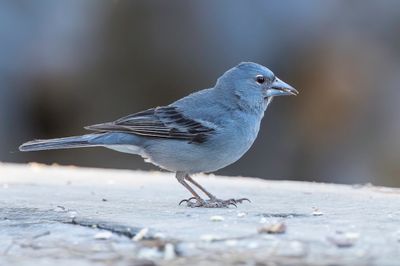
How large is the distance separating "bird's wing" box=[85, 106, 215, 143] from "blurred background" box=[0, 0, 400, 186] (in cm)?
451

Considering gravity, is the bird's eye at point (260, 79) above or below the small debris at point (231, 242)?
above

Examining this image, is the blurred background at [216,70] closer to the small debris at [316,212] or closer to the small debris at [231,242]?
the small debris at [316,212]

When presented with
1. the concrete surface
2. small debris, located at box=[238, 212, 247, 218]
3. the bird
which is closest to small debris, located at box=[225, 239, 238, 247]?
the concrete surface

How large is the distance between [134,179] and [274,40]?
4506mm

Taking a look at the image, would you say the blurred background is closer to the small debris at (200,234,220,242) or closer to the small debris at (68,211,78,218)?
the small debris at (68,211,78,218)

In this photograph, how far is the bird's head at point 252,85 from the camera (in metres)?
5.84

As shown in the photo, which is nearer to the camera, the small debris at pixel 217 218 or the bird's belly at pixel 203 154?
the small debris at pixel 217 218

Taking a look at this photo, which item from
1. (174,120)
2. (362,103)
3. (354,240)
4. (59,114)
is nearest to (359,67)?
(362,103)

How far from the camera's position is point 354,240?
3.47 meters

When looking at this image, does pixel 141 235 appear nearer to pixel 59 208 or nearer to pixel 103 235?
pixel 103 235

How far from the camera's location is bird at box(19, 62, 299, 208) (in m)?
5.45

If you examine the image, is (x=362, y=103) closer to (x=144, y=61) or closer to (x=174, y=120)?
(x=144, y=61)

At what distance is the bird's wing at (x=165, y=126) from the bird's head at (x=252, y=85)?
0.40m

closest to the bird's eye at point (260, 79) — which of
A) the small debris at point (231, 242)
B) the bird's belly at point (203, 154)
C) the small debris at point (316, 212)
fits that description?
the bird's belly at point (203, 154)
